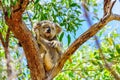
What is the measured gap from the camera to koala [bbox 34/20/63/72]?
462cm

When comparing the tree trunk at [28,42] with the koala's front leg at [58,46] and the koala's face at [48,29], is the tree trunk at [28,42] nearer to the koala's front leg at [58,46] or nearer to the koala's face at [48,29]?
the koala's front leg at [58,46]

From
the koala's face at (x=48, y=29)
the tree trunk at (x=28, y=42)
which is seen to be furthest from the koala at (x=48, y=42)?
the tree trunk at (x=28, y=42)

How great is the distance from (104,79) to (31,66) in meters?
2.37

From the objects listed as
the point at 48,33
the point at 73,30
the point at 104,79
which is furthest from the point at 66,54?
the point at 104,79

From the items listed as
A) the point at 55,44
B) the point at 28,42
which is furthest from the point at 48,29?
the point at 28,42

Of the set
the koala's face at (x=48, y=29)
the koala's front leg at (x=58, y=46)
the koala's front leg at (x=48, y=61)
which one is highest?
the koala's face at (x=48, y=29)

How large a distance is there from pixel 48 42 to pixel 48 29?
1.22ft

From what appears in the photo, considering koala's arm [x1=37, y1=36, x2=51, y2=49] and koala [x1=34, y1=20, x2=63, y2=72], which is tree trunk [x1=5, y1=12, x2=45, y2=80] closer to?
koala [x1=34, y1=20, x2=63, y2=72]

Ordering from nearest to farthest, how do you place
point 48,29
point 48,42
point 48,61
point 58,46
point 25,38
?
point 25,38
point 48,61
point 58,46
point 48,42
point 48,29

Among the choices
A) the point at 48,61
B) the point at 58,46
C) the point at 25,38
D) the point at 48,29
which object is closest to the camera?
the point at 25,38

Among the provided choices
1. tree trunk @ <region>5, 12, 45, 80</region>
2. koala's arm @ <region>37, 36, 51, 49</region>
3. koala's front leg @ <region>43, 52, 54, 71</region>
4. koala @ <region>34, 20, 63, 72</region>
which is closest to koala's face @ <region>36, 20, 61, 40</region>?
koala @ <region>34, 20, 63, 72</region>

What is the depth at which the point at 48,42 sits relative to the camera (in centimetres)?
484

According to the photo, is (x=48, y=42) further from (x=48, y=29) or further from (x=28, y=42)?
(x=28, y=42)

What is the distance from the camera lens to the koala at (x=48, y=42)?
4617mm
